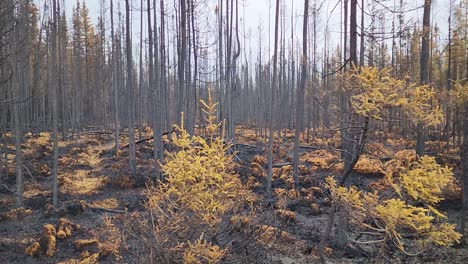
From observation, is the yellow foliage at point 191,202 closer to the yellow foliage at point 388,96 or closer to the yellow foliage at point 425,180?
the yellow foliage at point 388,96

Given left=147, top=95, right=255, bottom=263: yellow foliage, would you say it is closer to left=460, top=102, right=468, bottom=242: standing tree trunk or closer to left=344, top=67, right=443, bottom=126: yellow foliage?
left=344, top=67, right=443, bottom=126: yellow foliage

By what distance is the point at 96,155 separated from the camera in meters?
17.3

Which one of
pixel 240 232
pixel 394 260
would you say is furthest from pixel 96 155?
pixel 394 260

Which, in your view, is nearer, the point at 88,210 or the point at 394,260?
the point at 394,260

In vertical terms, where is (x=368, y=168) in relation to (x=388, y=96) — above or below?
below

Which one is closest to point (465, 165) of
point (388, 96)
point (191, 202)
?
point (388, 96)

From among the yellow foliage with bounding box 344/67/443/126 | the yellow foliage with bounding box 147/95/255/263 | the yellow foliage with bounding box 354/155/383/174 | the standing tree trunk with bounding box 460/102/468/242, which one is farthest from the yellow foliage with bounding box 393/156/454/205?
the yellow foliage with bounding box 354/155/383/174

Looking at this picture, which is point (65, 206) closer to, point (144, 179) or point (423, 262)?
point (144, 179)

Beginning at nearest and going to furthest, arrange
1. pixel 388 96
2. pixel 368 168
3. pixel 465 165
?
1. pixel 388 96
2. pixel 465 165
3. pixel 368 168

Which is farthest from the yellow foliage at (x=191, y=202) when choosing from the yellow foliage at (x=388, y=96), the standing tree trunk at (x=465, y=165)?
the standing tree trunk at (x=465, y=165)

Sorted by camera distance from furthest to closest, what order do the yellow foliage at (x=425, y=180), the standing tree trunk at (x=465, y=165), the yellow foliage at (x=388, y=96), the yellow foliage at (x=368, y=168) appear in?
the yellow foliage at (x=368, y=168), the standing tree trunk at (x=465, y=165), the yellow foliage at (x=388, y=96), the yellow foliage at (x=425, y=180)

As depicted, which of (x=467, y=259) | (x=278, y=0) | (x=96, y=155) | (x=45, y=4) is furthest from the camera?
(x=96, y=155)

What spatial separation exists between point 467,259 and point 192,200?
250 inches

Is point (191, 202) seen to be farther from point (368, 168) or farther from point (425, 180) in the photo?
point (368, 168)
